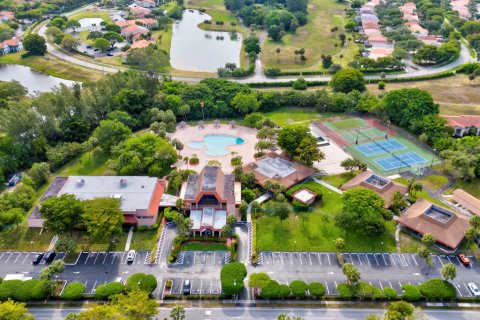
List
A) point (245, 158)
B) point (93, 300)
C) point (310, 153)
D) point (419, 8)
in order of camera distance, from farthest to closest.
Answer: point (419, 8), point (245, 158), point (310, 153), point (93, 300)

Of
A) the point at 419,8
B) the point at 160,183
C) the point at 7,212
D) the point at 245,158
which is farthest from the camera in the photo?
the point at 419,8

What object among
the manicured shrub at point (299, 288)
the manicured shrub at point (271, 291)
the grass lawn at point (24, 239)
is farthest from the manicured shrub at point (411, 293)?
the grass lawn at point (24, 239)

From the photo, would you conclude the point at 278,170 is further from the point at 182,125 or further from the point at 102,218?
the point at 102,218

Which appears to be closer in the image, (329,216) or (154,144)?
(329,216)

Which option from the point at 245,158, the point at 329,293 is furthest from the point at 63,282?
the point at 245,158

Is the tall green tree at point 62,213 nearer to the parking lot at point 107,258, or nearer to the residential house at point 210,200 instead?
the parking lot at point 107,258

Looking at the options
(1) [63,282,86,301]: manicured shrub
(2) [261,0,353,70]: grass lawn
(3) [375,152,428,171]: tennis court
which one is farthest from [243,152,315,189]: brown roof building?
(2) [261,0,353,70]: grass lawn

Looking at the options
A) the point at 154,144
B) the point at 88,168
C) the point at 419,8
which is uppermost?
the point at 419,8

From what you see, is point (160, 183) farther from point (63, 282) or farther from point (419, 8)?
point (419, 8)
